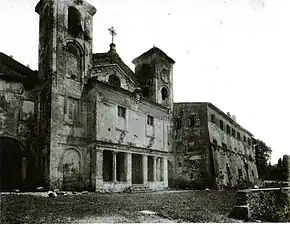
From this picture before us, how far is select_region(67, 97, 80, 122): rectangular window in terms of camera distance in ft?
61.4

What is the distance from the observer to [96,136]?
18891 millimetres

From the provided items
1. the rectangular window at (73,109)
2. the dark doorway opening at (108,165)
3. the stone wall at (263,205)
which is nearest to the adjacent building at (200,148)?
the dark doorway opening at (108,165)

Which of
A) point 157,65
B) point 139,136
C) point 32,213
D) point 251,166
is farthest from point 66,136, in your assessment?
point 251,166

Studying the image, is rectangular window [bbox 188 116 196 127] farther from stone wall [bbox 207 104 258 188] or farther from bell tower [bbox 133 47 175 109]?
bell tower [bbox 133 47 175 109]

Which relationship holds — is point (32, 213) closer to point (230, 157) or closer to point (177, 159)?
point (177, 159)

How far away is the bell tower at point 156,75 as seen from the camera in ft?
90.8

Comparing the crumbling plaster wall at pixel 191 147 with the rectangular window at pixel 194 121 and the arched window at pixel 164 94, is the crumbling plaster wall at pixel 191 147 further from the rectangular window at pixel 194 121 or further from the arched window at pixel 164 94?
the arched window at pixel 164 94

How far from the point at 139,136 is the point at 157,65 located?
322 inches

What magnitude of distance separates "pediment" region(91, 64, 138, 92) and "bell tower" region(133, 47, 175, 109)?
8.43 feet

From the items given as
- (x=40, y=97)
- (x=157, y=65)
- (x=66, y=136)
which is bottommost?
(x=66, y=136)

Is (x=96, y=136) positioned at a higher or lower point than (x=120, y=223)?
higher

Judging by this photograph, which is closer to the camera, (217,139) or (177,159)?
(177,159)

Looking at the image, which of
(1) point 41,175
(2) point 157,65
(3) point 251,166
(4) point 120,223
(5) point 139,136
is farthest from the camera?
(3) point 251,166

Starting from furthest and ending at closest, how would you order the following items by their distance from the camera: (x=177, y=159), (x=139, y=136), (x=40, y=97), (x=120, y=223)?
(x=177, y=159) → (x=139, y=136) → (x=40, y=97) → (x=120, y=223)
